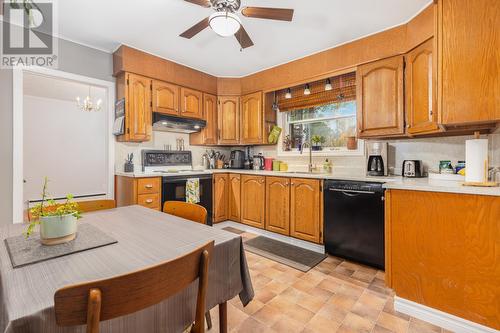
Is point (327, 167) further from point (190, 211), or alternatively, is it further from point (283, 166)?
point (190, 211)

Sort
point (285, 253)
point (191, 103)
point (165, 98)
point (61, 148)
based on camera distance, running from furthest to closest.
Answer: point (61, 148) < point (191, 103) < point (165, 98) < point (285, 253)

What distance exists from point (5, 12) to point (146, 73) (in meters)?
1.32

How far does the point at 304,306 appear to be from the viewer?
5.94 ft

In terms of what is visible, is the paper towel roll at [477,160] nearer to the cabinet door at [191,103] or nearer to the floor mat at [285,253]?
the floor mat at [285,253]

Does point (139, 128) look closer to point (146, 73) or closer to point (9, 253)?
point (146, 73)

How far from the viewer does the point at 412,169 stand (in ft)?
8.01

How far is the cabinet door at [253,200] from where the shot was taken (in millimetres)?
3352

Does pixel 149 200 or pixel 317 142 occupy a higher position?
pixel 317 142

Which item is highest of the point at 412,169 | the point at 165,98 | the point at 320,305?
the point at 165,98

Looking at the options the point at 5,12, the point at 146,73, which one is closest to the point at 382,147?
the point at 146,73

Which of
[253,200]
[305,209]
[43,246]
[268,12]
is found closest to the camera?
[43,246]

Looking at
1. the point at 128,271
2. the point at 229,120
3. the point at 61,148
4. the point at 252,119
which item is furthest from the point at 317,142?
the point at 61,148

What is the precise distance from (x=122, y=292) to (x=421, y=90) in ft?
8.73

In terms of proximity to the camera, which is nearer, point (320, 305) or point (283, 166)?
point (320, 305)
